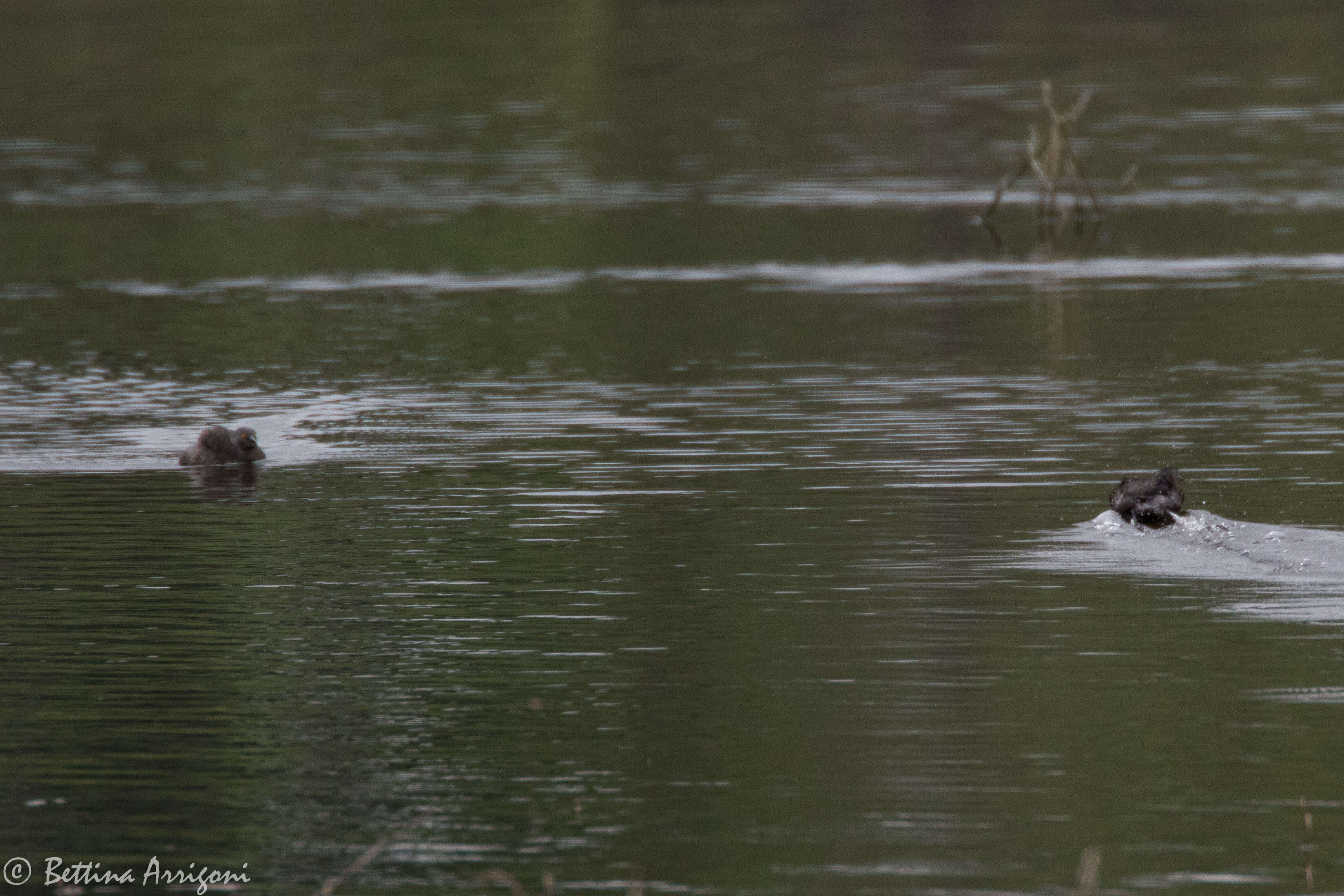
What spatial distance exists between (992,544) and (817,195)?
88.6ft

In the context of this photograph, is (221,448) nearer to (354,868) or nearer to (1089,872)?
(354,868)

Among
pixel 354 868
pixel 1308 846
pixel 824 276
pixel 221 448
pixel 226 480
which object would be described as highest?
pixel 354 868

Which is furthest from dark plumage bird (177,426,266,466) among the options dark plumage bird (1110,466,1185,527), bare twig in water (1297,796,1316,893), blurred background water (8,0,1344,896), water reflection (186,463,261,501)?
bare twig in water (1297,796,1316,893)

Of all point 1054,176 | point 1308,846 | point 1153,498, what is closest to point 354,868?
point 1308,846

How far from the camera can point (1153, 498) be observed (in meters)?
17.2

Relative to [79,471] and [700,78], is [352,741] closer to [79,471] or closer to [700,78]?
[79,471]

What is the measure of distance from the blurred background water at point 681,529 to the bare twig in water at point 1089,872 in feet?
0.25

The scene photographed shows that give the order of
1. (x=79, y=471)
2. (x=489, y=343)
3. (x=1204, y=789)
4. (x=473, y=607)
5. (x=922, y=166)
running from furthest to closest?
(x=922, y=166), (x=489, y=343), (x=79, y=471), (x=473, y=607), (x=1204, y=789)

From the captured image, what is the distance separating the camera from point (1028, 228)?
1587 inches

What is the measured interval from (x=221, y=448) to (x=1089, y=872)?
1317 cm

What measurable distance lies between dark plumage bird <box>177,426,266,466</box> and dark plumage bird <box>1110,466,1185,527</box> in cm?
771

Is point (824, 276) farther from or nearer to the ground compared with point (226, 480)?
nearer to the ground

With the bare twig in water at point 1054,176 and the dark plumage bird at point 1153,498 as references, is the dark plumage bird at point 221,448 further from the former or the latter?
the bare twig in water at point 1054,176

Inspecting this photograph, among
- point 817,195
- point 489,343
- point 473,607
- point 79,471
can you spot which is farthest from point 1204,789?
point 817,195
